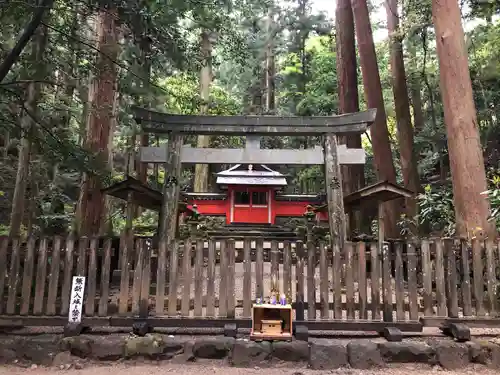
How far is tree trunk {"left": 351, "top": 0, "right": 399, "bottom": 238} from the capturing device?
10398 mm

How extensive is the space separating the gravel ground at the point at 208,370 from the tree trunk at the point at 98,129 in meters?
3.45

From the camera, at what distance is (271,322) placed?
430cm

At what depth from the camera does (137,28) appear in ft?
17.6

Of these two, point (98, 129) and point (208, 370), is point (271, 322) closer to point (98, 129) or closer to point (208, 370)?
A: point (208, 370)

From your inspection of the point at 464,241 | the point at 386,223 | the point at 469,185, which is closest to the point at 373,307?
the point at 464,241

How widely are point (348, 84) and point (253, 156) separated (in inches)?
Answer: 246

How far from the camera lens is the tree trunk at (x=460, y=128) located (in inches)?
223

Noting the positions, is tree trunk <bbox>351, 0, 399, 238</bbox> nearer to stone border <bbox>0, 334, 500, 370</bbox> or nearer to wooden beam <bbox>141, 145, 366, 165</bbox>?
wooden beam <bbox>141, 145, 366, 165</bbox>

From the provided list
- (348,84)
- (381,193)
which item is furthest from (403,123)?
(381,193)

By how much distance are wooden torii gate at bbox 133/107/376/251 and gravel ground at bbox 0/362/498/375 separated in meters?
3.17

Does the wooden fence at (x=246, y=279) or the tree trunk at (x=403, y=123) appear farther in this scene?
the tree trunk at (x=403, y=123)

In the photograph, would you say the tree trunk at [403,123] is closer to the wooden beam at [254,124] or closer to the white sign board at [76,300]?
the wooden beam at [254,124]

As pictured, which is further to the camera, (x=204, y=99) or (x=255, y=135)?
(x=204, y=99)

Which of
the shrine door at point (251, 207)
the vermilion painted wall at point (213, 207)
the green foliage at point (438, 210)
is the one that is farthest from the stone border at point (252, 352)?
the shrine door at point (251, 207)
